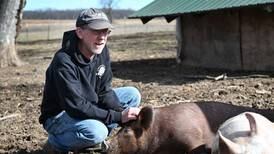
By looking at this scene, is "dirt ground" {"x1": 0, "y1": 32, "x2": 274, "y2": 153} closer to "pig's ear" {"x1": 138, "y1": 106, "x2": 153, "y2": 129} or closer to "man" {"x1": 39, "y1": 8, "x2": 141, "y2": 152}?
"man" {"x1": 39, "y1": 8, "x2": 141, "y2": 152}

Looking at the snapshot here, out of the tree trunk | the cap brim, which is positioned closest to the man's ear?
the cap brim

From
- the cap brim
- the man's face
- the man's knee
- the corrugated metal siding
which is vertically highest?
the cap brim

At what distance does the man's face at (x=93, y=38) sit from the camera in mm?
4836

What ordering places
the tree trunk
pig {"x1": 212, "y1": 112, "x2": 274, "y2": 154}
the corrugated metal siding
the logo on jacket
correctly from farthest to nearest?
1. the tree trunk
2. the corrugated metal siding
3. the logo on jacket
4. pig {"x1": 212, "y1": 112, "x2": 274, "y2": 154}

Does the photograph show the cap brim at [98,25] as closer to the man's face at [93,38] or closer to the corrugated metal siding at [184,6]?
the man's face at [93,38]

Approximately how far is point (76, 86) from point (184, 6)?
30.1 feet

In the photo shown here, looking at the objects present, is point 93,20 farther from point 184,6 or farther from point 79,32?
point 184,6

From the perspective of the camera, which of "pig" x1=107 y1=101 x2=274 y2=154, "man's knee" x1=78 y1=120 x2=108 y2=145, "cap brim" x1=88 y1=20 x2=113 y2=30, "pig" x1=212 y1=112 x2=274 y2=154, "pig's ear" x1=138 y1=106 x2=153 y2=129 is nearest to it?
"pig" x1=212 y1=112 x2=274 y2=154

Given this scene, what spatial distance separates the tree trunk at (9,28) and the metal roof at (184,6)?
3396mm

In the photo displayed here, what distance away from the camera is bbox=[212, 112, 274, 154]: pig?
3551 millimetres

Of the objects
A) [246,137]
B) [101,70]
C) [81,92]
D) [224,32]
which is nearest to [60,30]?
[224,32]

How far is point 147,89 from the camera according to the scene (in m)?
9.91

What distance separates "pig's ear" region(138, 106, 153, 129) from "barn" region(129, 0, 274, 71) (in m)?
6.73

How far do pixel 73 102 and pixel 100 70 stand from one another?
1.67 feet
